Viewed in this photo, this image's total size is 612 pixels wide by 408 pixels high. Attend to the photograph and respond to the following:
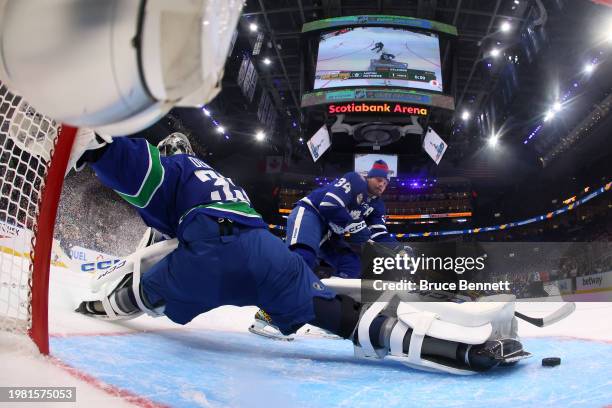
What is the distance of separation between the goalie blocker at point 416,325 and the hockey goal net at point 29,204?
20.2 inches

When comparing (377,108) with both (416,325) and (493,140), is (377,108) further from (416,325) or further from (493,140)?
(493,140)

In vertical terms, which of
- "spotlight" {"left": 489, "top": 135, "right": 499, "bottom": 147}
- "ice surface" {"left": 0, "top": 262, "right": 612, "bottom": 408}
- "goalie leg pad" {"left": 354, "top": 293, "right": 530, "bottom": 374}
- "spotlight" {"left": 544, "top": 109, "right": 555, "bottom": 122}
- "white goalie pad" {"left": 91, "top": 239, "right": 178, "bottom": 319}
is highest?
"spotlight" {"left": 544, "top": 109, "right": 555, "bottom": 122}

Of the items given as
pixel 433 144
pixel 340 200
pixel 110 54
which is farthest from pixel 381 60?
pixel 110 54


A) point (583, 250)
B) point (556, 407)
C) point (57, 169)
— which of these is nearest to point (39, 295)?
point (57, 169)

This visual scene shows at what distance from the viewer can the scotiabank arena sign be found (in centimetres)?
636

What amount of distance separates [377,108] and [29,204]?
19.6 feet

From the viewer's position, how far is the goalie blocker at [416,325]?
108cm

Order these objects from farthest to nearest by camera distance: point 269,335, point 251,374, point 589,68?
point 589,68 → point 269,335 → point 251,374

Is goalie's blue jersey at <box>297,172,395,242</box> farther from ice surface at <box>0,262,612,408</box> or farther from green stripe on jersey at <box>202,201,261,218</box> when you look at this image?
green stripe on jersey at <box>202,201,261,218</box>

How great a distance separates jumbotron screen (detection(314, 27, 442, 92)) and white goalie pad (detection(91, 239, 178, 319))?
531cm

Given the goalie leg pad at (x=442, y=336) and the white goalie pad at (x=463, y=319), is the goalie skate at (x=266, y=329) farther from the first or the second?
the white goalie pad at (x=463, y=319)

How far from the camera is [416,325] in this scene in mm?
1137

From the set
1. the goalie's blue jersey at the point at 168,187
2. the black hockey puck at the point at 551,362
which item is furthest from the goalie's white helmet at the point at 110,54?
the black hockey puck at the point at 551,362

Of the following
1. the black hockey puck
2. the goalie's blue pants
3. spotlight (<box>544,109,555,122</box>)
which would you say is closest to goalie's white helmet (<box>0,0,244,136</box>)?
the goalie's blue pants
